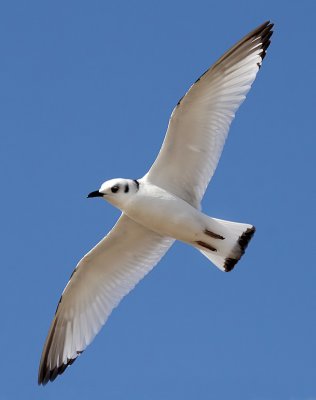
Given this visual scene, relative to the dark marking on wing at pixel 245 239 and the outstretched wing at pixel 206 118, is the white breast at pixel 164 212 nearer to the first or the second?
the outstretched wing at pixel 206 118

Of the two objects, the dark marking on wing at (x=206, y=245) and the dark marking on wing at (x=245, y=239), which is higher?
the dark marking on wing at (x=245, y=239)

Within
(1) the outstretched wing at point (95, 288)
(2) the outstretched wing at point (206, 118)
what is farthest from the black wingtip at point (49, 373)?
(2) the outstretched wing at point (206, 118)

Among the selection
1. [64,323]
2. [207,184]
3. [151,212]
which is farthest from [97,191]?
[64,323]

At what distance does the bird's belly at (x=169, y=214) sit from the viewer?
1095 centimetres

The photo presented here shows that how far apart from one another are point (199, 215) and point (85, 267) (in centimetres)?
171

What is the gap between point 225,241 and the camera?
Result: 11133 mm

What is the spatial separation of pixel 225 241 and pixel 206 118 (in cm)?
137

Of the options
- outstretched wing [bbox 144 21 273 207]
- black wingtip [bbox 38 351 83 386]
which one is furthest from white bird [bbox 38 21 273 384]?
black wingtip [bbox 38 351 83 386]

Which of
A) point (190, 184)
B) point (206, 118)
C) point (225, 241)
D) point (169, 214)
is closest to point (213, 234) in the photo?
point (225, 241)

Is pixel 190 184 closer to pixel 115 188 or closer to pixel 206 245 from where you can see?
pixel 206 245

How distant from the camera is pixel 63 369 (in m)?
12.3

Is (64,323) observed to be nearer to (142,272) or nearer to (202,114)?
(142,272)

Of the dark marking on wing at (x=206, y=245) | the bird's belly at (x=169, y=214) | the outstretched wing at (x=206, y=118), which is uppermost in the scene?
the outstretched wing at (x=206, y=118)

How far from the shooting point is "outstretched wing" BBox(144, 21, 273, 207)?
11.0 m
